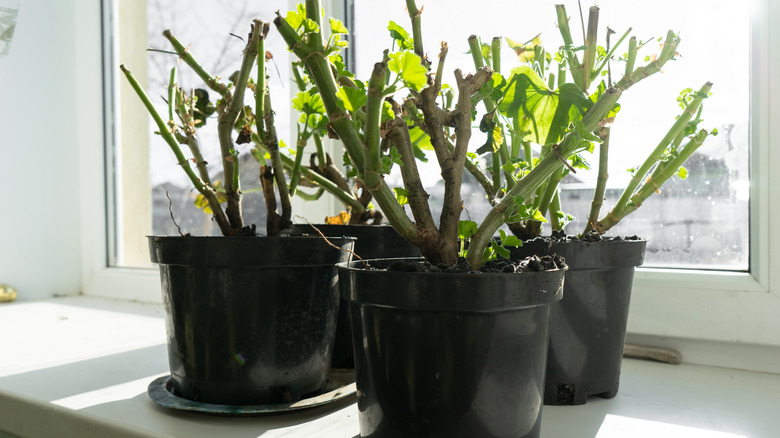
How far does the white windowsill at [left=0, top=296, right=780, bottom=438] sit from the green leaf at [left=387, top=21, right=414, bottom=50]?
0.37m

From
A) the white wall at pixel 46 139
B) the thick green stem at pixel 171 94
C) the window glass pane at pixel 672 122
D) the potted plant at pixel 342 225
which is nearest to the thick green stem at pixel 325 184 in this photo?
the potted plant at pixel 342 225

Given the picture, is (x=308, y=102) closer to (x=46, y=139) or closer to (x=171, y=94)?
(x=171, y=94)

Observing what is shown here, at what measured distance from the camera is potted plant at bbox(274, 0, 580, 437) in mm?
436

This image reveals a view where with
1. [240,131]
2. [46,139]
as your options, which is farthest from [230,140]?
[46,139]

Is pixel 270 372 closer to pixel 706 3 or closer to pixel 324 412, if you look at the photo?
pixel 324 412

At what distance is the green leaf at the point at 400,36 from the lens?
524mm

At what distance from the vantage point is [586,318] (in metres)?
0.63

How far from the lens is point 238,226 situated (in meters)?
0.70

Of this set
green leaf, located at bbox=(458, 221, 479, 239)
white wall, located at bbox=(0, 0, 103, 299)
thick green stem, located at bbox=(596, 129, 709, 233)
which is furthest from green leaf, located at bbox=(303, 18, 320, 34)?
white wall, located at bbox=(0, 0, 103, 299)

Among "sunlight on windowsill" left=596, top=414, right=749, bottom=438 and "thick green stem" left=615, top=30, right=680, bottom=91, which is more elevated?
"thick green stem" left=615, top=30, right=680, bottom=91

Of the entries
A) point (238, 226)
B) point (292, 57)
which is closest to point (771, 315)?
point (238, 226)

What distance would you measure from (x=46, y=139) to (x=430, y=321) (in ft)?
4.75

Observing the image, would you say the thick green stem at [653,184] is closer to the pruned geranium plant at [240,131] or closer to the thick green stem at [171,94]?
the pruned geranium plant at [240,131]

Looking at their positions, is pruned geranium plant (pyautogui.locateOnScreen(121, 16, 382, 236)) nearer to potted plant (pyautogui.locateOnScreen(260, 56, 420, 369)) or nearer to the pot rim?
potted plant (pyautogui.locateOnScreen(260, 56, 420, 369))
